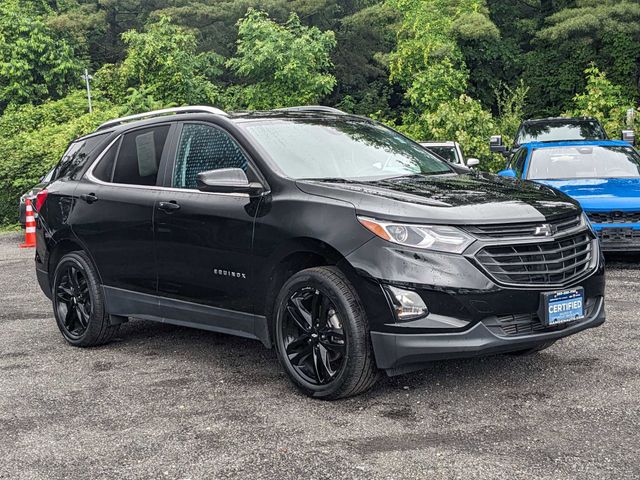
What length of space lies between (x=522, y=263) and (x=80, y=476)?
249cm

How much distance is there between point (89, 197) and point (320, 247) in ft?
8.06

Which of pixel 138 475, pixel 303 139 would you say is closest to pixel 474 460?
pixel 138 475

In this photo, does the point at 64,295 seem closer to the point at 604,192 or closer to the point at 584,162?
the point at 604,192

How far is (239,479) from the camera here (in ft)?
12.7

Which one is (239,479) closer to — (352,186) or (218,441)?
(218,441)

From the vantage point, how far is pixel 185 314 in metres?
5.86

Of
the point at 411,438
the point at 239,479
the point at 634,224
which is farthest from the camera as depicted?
the point at 634,224

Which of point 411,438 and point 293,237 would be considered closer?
point 411,438

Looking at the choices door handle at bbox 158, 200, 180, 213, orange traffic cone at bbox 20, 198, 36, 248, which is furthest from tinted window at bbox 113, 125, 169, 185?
orange traffic cone at bbox 20, 198, 36, 248

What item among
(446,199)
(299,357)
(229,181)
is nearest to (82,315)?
(229,181)

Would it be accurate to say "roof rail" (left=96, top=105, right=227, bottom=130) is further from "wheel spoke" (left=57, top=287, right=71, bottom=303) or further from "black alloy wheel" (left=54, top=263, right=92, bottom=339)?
"wheel spoke" (left=57, top=287, right=71, bottom=303)

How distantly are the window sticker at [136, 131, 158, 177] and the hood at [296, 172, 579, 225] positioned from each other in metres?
1.52

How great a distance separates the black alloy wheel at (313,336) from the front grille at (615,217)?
533 centimetres

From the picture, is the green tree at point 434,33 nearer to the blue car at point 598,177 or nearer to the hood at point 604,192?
the blue car at point 598,177
